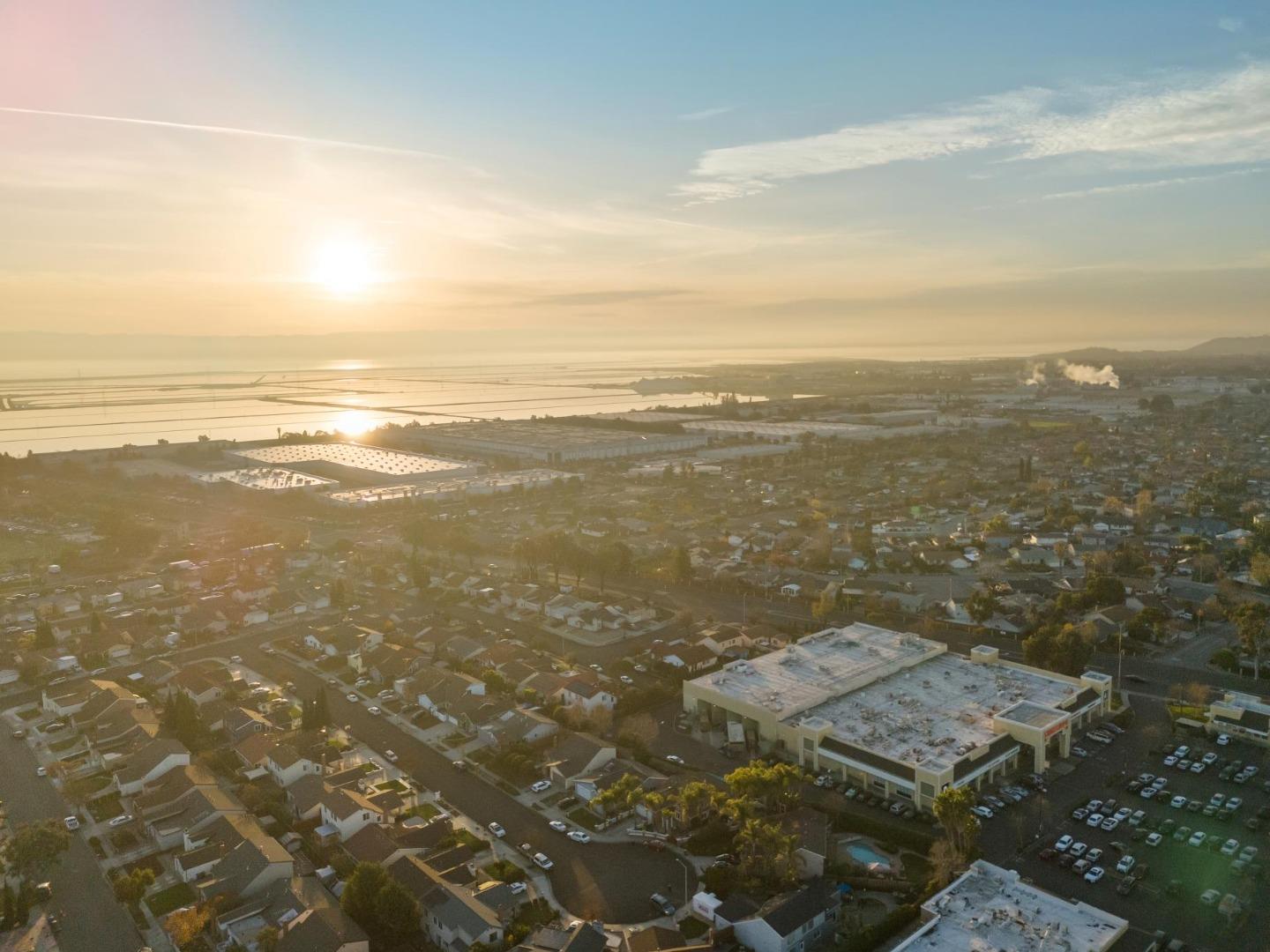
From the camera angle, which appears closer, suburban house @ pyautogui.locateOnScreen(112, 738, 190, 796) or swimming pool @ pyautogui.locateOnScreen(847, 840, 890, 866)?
swimming pool @ pyautogui.locateOnScreen(847, 840, 890, 866)

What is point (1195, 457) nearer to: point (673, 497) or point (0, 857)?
point (673, 497)

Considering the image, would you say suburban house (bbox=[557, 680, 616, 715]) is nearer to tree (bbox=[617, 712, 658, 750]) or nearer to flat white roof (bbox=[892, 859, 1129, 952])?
tree (bbox=[617, 712, 658, 750])

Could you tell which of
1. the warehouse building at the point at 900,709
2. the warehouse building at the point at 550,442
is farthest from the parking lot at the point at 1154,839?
the warehouse building at the point at 550,442

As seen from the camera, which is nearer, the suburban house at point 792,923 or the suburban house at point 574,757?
the suburban house at point 792,923

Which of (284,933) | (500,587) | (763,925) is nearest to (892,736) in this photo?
(763,925)

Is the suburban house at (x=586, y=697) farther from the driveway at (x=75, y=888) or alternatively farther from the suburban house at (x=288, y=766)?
the driveway at (x=75, y=888)

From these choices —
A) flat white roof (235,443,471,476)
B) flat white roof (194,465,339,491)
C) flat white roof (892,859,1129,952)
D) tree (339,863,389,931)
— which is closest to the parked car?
flat white roof (892,859,1129,952)

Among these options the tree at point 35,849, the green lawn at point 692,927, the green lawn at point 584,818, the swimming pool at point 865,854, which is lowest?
the swimming pool at point 865,854

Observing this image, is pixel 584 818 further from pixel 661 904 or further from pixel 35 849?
pixel 35 849
